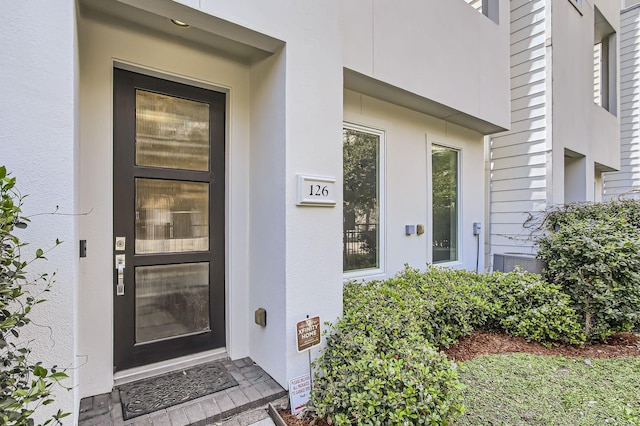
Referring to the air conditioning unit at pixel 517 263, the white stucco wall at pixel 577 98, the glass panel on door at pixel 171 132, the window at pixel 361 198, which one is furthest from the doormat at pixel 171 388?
the white stucco wall at pixel 577 98

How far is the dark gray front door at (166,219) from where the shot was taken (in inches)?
109

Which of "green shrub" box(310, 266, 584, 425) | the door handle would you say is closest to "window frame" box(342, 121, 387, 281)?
"green shrub" box(310, 266, 584, 425)

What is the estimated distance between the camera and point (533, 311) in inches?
149

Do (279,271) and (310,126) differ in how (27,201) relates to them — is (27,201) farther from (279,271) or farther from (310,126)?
(310,126)

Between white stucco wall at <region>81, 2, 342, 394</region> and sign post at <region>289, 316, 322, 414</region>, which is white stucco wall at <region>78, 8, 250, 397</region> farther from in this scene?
sign post at <region>289, 316, 322, 414</region>

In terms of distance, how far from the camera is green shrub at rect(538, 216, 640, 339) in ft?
11.8

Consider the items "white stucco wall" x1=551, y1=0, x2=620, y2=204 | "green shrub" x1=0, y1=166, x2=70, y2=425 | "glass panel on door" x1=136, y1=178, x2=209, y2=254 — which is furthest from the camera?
"white stucco wall" x1=551, y1=0, x2=620, y2=204

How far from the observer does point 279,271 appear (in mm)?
2797

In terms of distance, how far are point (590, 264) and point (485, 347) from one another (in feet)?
5.29

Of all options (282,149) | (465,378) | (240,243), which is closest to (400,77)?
(282,149)

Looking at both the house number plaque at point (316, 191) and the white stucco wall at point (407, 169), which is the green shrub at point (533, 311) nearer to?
the white stucco wall at point (407, 169)

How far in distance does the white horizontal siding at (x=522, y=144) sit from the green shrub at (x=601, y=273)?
87.3 inches

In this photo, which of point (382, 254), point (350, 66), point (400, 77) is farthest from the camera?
point (382, 254)

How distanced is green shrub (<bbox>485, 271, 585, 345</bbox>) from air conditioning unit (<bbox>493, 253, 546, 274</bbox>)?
2.49 feet
